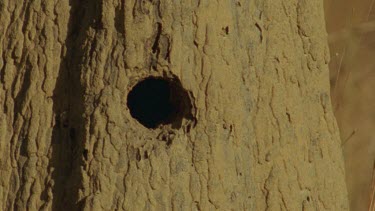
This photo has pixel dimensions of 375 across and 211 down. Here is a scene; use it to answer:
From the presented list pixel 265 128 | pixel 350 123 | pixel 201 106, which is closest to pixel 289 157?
pixel 265 128

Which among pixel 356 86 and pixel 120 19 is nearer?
pixel 120 19

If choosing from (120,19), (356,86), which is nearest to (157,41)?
(120,19)

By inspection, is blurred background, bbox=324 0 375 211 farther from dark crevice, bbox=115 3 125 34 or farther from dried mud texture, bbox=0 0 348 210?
dark crevice, bbox=115 3 125 34

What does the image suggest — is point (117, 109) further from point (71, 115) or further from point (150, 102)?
point (150, 102)

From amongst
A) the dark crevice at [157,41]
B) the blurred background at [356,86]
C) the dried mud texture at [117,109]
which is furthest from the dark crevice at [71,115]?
the blurred background at [356,86]

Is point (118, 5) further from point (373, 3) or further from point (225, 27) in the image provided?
point (373, 3)

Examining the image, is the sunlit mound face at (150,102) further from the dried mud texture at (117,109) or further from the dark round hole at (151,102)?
the dried mud texture at (117,109)

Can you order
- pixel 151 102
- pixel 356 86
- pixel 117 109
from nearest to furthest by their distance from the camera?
1. pixel 117 109
2. pixel 151 102
3. pixel 356 86
